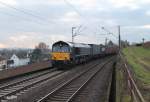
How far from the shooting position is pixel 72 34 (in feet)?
199

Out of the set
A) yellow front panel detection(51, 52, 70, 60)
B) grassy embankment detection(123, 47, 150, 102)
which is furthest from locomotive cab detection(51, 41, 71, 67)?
grassy embankment detection(123, 47, 150, 102)

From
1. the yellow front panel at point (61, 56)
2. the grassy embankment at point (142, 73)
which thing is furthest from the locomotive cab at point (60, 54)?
the grassy embankment at point (142, 73)

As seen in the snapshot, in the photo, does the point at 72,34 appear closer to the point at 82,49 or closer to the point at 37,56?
the point at 82,49

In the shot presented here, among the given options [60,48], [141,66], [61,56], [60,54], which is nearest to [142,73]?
[141,66]

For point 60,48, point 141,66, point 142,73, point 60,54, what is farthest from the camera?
point 60,48

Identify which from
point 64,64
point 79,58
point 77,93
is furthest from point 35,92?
point 79,58

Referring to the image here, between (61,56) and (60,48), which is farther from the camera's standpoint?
(60,48)

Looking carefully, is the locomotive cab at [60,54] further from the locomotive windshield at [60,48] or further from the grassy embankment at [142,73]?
the grassy embankment at [142,73]

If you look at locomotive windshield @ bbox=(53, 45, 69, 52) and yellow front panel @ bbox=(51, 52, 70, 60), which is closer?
yellow front panel @ bbox=(51, 52, 70, 60)

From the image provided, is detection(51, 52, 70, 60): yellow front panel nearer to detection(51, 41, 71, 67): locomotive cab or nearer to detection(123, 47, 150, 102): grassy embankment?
detection(51, 41, 71, 67): locomotive cab

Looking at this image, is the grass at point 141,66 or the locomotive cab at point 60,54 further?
the locomotive cab at point 60,54

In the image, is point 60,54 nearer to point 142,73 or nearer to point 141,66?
point 141,66

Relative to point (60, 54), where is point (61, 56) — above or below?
below

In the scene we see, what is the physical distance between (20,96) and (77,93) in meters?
3.11
